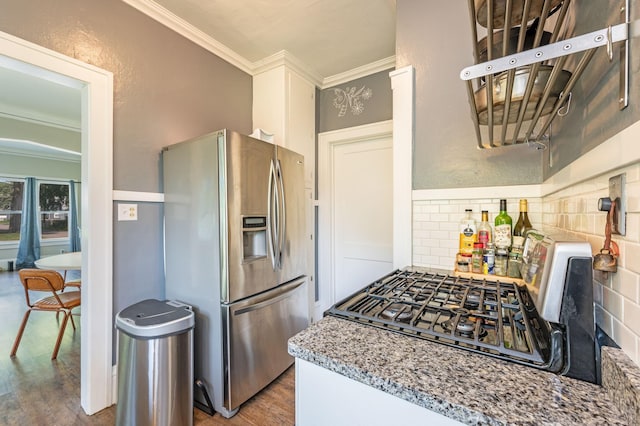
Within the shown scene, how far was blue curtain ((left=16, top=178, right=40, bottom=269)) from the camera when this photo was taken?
5.39 m

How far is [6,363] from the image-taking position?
82.5 inches

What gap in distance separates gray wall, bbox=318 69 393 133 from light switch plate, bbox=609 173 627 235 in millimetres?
2273

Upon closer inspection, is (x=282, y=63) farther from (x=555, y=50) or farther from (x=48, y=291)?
(x=48, y=291)

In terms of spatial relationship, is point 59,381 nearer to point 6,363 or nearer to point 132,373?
point 6,363

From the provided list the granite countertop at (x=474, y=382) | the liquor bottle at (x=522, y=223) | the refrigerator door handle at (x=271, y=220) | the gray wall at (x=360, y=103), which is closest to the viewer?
the granite countertop at (x=474, y=382)

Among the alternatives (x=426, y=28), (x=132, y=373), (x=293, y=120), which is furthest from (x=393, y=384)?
(x=293, y=120)

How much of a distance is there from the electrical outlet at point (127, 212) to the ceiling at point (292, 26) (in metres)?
1.39

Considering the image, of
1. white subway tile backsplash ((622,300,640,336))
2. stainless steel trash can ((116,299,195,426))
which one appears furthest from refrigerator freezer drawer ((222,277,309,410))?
white subway tile backsplash ((622,300,640,336))

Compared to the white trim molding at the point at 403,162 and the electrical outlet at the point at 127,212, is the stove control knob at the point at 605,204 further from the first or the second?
the electrical outlet at the point at 127,212

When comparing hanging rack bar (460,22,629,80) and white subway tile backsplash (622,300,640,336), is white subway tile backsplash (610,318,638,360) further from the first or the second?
hanging rack bar (460,22,629,80)

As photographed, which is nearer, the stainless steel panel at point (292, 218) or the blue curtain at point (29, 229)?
the stainless steel panel at point (292, 218)

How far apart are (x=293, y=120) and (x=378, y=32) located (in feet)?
3.43

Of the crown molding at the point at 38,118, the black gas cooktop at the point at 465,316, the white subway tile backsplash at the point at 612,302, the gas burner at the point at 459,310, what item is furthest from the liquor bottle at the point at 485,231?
the crown molding at the point at 38,118

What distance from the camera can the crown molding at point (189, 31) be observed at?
190 cm
